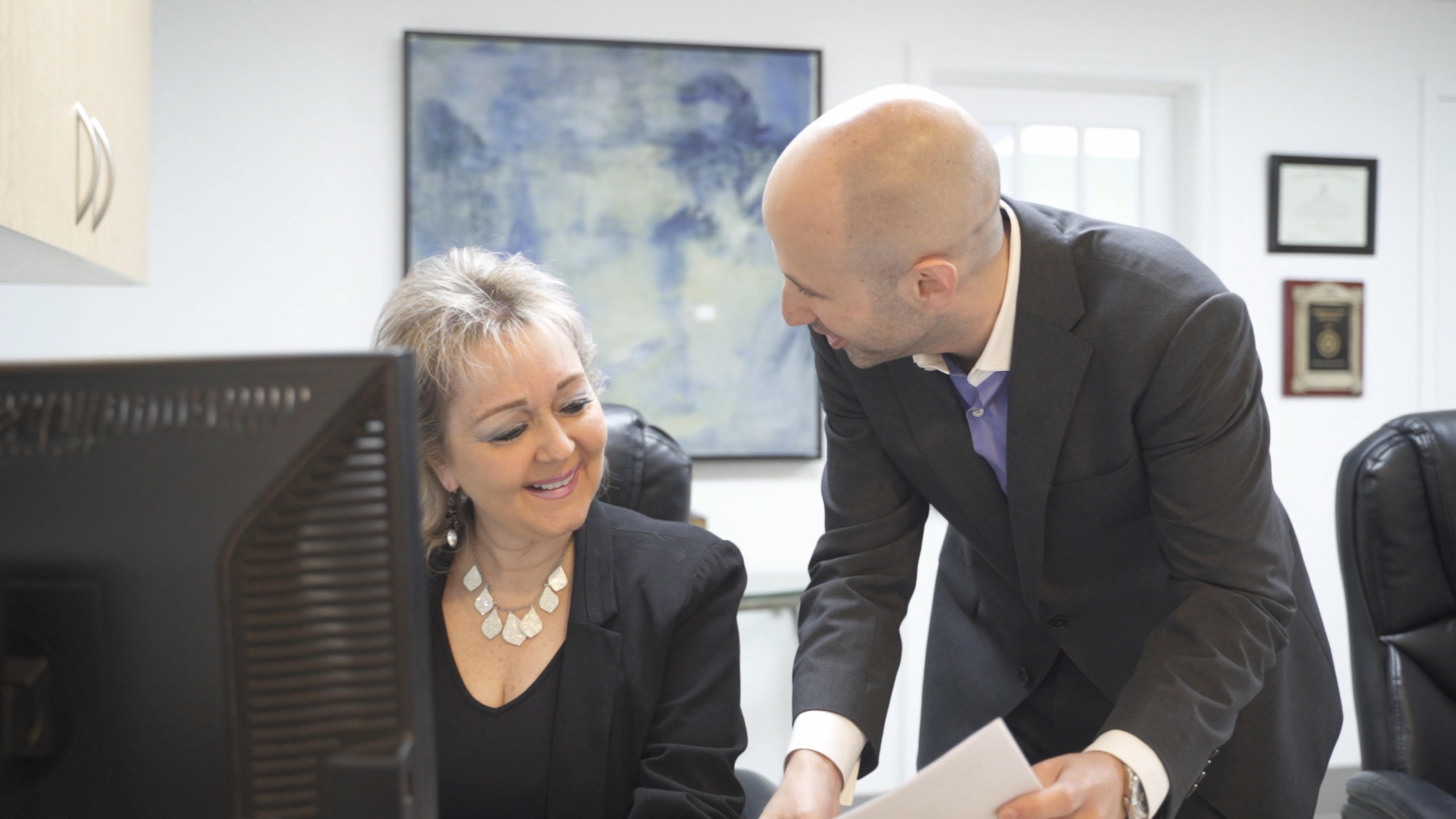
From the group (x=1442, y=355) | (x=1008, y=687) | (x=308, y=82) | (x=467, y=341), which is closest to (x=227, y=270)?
(x=308, y=82)

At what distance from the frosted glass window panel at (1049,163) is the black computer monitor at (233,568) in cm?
337

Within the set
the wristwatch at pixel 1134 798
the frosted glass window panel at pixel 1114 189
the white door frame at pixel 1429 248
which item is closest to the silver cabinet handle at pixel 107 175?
the wristwatch at pixel 1134 798

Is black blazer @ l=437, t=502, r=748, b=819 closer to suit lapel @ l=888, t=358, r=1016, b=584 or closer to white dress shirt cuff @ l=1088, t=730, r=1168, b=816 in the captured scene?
suit lapel @ l=888, t=358, r=1016, b=584

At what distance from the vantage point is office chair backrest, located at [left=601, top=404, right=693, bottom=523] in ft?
5.62

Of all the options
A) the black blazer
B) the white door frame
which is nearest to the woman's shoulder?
the black blazer

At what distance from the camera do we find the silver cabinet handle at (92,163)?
5.80ft

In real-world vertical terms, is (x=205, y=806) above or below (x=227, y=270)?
below

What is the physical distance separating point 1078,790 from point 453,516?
0.89 meters

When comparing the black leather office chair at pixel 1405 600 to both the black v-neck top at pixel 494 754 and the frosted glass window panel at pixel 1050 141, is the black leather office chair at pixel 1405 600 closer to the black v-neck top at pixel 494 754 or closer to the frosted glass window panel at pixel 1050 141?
the black v-neck top at pixel 494 754

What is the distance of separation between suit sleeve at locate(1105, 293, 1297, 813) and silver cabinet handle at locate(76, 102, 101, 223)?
161 centimetres

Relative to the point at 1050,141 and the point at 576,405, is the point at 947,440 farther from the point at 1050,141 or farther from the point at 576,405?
the point at 1050,141

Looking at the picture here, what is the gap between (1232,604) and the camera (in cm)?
119

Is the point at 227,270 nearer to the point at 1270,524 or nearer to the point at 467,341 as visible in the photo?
the point at 467,341

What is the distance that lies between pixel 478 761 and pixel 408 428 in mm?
986
